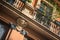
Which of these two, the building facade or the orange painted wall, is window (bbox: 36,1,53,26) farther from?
the orange painted wall

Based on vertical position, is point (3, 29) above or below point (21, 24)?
below

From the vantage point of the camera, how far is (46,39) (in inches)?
479

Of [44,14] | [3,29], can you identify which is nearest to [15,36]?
[3,29]

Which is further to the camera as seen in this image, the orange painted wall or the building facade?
the building facade

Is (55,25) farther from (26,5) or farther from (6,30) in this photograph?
(6,30)

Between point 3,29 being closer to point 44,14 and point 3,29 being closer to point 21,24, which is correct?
point 21,24

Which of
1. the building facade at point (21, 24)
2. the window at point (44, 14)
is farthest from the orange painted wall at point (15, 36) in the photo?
the window at point (44, 14)

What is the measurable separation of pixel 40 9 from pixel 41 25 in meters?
3.20

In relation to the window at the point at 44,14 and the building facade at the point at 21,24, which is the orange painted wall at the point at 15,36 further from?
the window at the point at 44,14

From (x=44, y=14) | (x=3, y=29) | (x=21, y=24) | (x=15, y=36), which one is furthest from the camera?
(x=44, y=14)

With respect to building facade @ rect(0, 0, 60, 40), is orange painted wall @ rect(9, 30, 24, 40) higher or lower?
lower

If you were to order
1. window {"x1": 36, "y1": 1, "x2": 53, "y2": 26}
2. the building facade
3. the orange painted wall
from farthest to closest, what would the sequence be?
1. window {"x1": 36, "y1": 1, "x2": 53, "y2": 26}
2. the building facade
3. the orange painted wall

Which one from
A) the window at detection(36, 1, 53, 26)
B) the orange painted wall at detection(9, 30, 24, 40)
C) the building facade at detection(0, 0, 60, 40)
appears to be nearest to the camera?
the orange painted wall at detection(9, 30, 24, 40)

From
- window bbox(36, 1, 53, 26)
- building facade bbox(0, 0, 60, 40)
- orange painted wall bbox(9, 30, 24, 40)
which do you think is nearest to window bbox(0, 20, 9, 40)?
building facade bbox(0, 0, 60, 40)
